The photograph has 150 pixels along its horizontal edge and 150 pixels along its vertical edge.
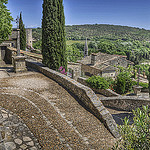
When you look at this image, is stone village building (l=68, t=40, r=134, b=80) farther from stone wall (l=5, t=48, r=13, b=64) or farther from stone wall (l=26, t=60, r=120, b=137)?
stone wall (l=26, t=60, r=120, b=137)

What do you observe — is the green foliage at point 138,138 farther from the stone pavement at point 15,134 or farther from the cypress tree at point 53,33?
the cypress tree at point 53,33

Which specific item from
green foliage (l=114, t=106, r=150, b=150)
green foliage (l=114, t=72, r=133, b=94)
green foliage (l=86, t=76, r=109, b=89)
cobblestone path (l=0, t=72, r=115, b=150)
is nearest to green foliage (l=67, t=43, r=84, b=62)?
green foliage (l=114, t=72, r=133, b=94)

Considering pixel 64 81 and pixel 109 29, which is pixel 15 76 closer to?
pixel 64 81

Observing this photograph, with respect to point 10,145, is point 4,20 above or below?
above

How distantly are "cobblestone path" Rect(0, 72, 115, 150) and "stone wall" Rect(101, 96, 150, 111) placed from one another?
538 cm

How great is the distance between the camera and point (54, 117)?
6.52 m

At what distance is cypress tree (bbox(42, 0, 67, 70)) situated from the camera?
13328 mm

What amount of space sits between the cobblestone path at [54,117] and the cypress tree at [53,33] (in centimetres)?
474

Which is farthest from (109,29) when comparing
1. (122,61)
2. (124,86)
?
(124,86)

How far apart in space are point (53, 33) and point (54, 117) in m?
8.84

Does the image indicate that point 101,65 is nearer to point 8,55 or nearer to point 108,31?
point 8,55

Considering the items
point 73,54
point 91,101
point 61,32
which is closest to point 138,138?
point 91,101

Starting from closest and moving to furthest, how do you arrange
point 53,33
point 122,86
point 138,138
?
point 138,138
point 53,33
point 122,86

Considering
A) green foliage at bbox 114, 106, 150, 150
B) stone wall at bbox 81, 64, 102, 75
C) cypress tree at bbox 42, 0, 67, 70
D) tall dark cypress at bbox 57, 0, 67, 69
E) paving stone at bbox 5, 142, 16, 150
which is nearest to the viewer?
green foliage at bbox 114, 106, 150, 150
